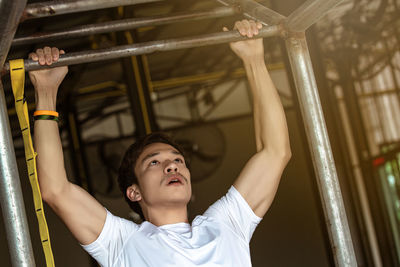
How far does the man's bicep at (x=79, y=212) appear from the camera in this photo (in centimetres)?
178

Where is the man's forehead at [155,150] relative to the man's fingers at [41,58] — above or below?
below

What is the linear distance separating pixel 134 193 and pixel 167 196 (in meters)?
0.25

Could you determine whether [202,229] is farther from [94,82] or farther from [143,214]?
[94,82]

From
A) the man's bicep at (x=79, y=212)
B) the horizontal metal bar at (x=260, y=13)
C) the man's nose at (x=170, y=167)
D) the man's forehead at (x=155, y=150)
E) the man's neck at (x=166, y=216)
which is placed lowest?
the man's neck at (x=166, y=216)

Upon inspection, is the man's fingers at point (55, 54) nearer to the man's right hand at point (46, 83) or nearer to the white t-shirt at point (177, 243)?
the man's right hand at point (46, 83)

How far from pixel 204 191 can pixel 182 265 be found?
8.14m

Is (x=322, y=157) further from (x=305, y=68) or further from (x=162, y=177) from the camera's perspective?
(x=162, y=177)

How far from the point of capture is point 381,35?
7863 mm

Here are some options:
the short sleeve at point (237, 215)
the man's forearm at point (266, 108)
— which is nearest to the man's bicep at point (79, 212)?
the short sleeve at point (237, 215)

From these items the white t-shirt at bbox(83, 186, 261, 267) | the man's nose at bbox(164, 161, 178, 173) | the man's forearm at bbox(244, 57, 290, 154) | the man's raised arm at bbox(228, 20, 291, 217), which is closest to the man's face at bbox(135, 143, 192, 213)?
the man's nose at bbox(164, 161, 178, 173)

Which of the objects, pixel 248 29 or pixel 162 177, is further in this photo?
pixel 162 177

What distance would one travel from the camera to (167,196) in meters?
2.01

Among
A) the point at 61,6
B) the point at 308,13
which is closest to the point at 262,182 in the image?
the point at 308,13

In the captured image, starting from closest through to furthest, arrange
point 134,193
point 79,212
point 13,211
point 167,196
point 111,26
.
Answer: point 13,211 → point 111,26 → point 79,212 → point 167,196 → point 134,193
